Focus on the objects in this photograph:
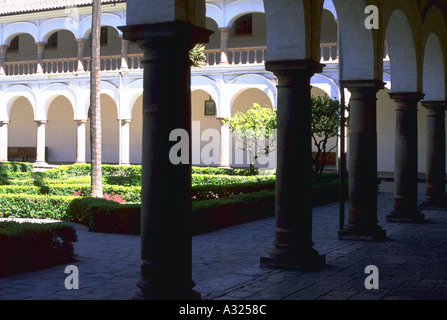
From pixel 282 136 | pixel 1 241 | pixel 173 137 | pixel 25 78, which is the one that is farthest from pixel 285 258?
pixel 25 78

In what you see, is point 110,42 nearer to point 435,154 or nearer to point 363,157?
point 435,154

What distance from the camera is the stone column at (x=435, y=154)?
12398 mm

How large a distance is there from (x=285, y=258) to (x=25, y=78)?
2262 centimetres

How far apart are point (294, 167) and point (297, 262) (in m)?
1.08

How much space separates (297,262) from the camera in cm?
627

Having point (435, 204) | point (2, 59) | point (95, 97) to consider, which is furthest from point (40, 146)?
point (435, 204)

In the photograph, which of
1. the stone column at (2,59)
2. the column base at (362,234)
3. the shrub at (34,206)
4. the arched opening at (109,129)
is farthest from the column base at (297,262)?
the stone column at (2,59)

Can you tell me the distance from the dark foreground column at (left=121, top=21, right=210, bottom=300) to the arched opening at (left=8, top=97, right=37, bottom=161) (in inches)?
1115

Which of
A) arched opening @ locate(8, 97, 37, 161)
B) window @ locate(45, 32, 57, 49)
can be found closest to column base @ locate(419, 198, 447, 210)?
window @ locate(45, 32, 57, 49)

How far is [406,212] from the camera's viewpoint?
10.6 meters

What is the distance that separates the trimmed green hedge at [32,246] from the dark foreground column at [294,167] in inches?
104

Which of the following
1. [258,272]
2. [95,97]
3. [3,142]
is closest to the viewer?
[258,272]

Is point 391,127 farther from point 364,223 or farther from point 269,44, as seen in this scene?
point 269,44

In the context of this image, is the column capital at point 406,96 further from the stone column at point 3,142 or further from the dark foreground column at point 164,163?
the stone column at point 3,142
